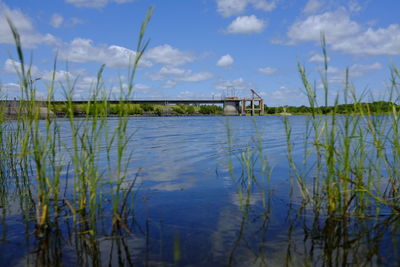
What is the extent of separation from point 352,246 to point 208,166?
3.84 meters

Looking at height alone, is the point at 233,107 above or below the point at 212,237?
above

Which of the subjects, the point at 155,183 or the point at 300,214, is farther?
the point at 155,183

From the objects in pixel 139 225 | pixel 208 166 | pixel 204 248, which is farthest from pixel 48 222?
pixel 208 166

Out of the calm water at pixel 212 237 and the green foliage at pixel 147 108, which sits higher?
the green foliage at pixel 147 108

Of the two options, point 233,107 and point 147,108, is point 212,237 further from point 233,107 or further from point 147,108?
point 147,108

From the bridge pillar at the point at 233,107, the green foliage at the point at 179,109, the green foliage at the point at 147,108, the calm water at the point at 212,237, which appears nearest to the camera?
the calm water at the point at 212,237

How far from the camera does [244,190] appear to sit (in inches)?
161

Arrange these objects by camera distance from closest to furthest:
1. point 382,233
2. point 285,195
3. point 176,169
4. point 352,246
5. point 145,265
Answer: point 145,265
point 352,246
point 382,233
point 285,195
point 176,169

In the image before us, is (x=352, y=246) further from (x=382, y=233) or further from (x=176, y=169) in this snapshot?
(x=176, y=169)

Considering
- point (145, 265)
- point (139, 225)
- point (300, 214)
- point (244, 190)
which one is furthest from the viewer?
point (244, 190)

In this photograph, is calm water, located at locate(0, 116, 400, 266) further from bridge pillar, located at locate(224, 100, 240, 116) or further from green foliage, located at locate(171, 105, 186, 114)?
green foliage, located at locate(171, 105, 186, 114)

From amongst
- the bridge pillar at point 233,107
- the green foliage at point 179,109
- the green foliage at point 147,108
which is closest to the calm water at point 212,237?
the bridge pillar at point 233,107

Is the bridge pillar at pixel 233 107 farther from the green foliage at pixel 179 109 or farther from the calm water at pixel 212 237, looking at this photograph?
the calm water at pixel 212 237

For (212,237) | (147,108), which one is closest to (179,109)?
(147,108)
